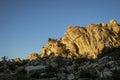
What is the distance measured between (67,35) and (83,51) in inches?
330

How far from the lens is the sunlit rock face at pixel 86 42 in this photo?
6762cm

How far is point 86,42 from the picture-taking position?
70.2 m

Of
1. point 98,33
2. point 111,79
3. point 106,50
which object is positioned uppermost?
point 98,33

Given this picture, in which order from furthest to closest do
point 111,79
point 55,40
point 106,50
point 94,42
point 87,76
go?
1. point 55,40
2. point 94,42
3. point 106,50
4. point 87,76
5. point 111,79

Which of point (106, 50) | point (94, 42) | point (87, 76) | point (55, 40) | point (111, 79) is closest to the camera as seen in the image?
point (111, 79)

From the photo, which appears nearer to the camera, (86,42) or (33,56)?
(33,56)

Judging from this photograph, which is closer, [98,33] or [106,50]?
[106,50]

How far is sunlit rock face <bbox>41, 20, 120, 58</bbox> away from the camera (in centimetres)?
6762

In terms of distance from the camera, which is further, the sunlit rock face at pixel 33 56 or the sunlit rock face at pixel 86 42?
the sunlit rock face at pixel 86 42

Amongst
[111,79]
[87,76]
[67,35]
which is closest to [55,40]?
[67,35]

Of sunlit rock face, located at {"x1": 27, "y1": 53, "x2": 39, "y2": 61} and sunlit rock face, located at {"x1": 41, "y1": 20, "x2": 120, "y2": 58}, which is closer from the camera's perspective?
sunlit rock face, located at {"x1": 27, "y1": 53, "x2": 39, "y2": 61}

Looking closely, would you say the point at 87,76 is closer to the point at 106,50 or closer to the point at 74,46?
the point at 106,50

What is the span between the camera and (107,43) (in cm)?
6769

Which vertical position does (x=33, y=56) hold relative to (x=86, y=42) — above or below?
below
